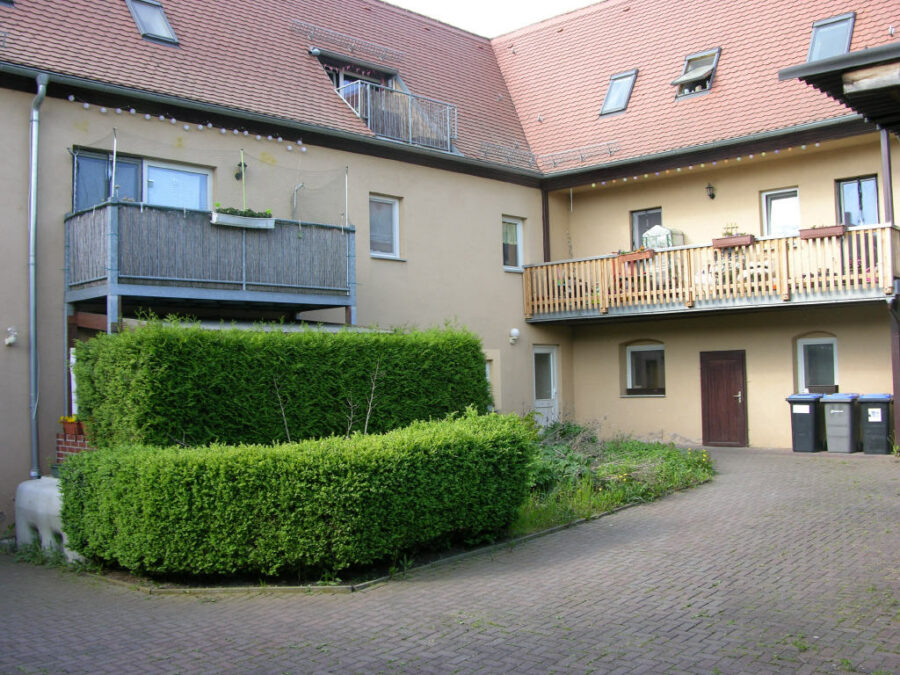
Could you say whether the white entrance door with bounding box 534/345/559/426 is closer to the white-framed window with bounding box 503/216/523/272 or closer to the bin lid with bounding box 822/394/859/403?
the white-framed window with bounding box 503/216/523/272

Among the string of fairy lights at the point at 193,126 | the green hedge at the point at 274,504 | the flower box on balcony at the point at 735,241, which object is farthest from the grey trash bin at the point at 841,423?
the string of fairy lights at the point at 193,126

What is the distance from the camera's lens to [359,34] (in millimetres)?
18984

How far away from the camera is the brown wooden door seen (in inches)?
702

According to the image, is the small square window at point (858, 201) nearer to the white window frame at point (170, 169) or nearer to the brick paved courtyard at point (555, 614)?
the brick paved courtyard at point (555, 614)

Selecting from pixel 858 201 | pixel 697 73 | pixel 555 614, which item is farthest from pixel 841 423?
pixel 555 614

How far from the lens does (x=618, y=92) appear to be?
66.5 feet

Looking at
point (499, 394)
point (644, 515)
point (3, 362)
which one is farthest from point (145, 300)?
point (499, 394)

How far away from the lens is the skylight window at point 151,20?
1453 centimetres

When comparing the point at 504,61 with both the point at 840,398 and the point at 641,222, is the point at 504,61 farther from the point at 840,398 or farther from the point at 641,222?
the point at 840,398

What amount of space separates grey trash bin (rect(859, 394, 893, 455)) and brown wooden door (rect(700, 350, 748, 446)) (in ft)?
9.19

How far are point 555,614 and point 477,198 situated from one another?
12886 mm

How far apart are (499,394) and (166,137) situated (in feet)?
28.4

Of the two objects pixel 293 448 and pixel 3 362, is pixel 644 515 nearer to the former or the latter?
pixel 293 448

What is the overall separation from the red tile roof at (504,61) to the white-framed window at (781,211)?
5.11 feet
